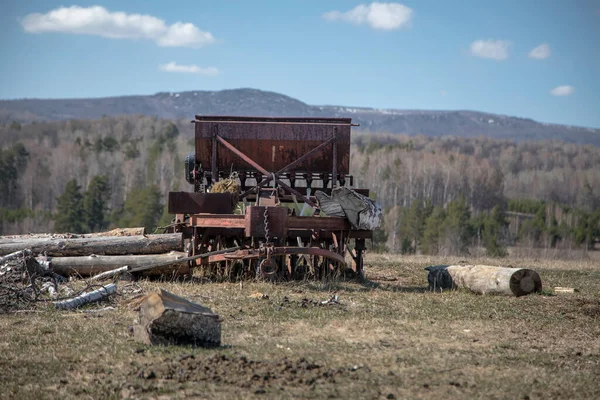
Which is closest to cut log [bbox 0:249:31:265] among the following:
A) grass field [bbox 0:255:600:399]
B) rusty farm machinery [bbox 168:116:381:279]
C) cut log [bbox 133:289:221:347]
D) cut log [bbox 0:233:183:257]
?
cut log [bbox 0:233:183:257]

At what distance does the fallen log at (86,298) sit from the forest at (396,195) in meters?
47.6

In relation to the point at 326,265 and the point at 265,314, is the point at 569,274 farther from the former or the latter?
the point at 265,314

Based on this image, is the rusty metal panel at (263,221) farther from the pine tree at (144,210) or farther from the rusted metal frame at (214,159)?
the pine tree at (144,210)

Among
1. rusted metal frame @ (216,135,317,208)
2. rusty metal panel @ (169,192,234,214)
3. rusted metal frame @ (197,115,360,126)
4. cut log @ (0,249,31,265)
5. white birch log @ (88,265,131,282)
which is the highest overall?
rusted metal frame @ (197,115,360,126)

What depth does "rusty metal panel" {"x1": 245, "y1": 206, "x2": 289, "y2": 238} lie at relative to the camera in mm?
13820

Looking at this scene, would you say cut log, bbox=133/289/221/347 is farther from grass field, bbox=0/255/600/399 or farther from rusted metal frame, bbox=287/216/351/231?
rusted metal frame, bbox=287/216/351/231

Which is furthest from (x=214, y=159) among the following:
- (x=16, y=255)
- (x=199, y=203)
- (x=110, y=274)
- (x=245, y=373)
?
(x=245, y=373)

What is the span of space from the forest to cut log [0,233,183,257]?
4463 centimetres

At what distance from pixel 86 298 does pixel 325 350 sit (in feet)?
13.6

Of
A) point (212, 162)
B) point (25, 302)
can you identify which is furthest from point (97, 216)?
point (25, 302)

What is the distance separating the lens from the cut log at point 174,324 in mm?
8633

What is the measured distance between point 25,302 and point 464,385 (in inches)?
257

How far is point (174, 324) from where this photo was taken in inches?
342

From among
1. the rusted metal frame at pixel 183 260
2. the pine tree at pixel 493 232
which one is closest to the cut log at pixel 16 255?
the rusted metal frame at pixel 183 260
